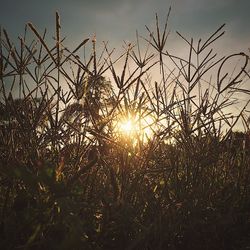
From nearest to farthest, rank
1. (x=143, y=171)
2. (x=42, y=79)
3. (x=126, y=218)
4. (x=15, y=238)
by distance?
(x=15, y=238) < (x=126, y=218) < (x=143, y=171) < (x=42, y=79)

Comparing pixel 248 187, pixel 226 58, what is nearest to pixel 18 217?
pixel 226 58

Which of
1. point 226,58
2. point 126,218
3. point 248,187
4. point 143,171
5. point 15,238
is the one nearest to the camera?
point 15,238

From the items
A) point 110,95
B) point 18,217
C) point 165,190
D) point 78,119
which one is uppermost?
point 110,95

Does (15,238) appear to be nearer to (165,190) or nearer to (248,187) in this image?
(165,190)

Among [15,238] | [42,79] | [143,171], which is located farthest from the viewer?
[42,79]

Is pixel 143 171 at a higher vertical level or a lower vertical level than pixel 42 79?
lower

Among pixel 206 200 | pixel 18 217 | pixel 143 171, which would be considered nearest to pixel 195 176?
pixel 206 200

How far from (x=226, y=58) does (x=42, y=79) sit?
41.1 inches

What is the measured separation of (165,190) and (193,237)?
0.93 ft

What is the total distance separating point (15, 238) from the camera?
136 centimetres

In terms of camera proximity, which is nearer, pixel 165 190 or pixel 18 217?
pixel 18 217

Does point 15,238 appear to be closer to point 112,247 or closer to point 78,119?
point 112,247

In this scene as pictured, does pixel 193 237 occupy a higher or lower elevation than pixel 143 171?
lower

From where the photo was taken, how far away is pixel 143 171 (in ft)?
5.48
